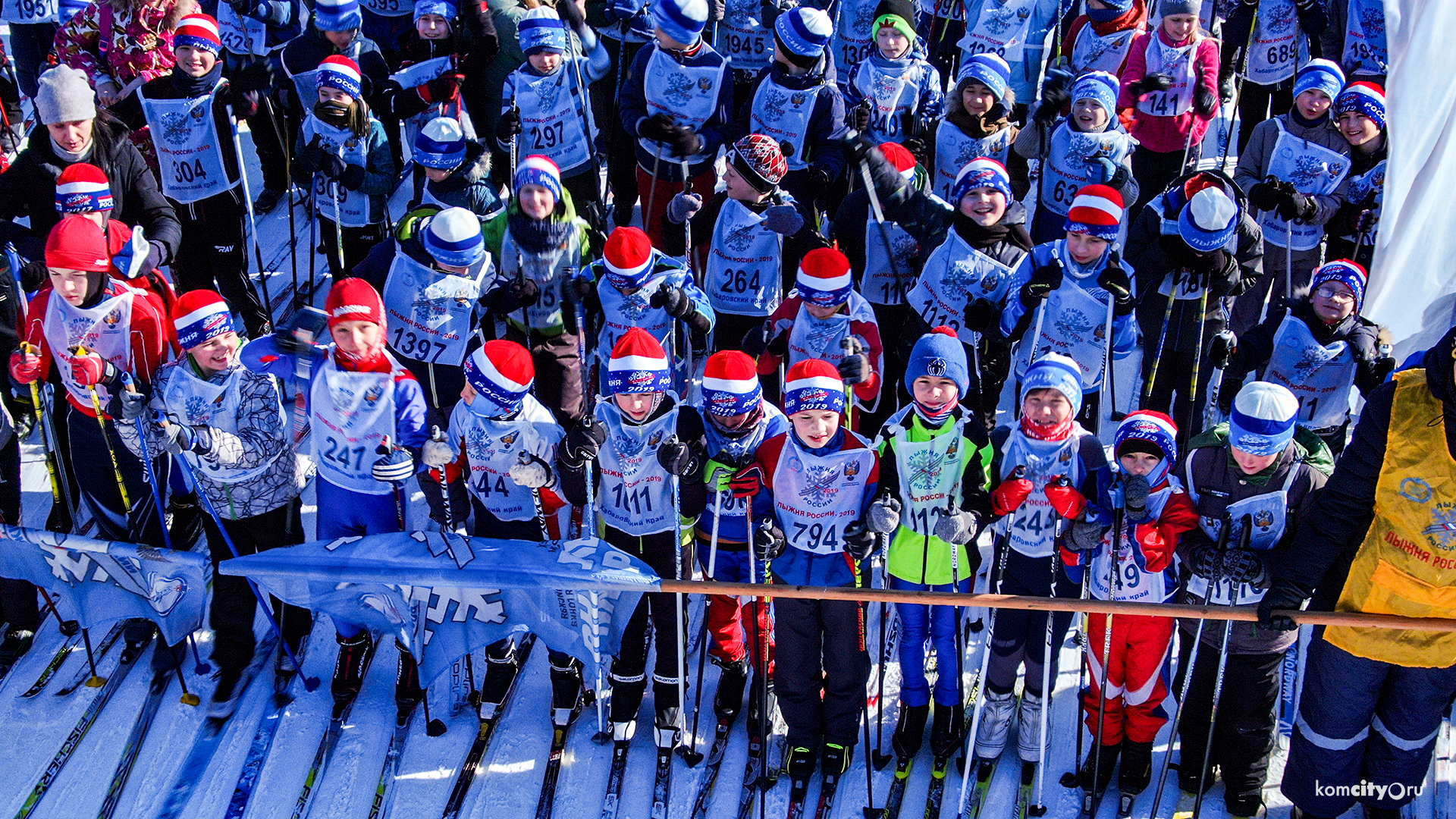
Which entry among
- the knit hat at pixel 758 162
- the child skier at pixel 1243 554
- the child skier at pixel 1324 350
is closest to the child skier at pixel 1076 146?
the child skier at pixel 1324 350

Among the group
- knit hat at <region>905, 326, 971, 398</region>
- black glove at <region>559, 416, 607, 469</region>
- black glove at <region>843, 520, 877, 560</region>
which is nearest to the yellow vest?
knit hat at <region>905, 326, 971, 398</region>

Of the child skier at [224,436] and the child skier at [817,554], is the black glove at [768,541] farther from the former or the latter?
the child skier at [224,436]

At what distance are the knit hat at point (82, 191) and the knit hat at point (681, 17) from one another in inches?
122

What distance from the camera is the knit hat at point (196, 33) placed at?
738cm

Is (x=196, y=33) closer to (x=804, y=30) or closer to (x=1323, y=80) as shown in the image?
(x=804, y=30)

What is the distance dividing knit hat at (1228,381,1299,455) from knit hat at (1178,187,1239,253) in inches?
70.8

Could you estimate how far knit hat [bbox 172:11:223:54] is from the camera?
7.38 meters

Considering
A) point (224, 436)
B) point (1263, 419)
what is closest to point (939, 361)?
point (1263, 419)

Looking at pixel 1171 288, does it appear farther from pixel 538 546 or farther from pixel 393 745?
pixel 393 745

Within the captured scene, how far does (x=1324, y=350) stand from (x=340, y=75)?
18.1ft

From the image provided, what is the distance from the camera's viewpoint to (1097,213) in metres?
6.08

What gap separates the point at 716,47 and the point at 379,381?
4664 millimetres

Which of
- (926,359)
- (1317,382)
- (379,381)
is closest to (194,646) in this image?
(379,381)

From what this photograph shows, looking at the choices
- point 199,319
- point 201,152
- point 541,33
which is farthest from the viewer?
point 201,152
